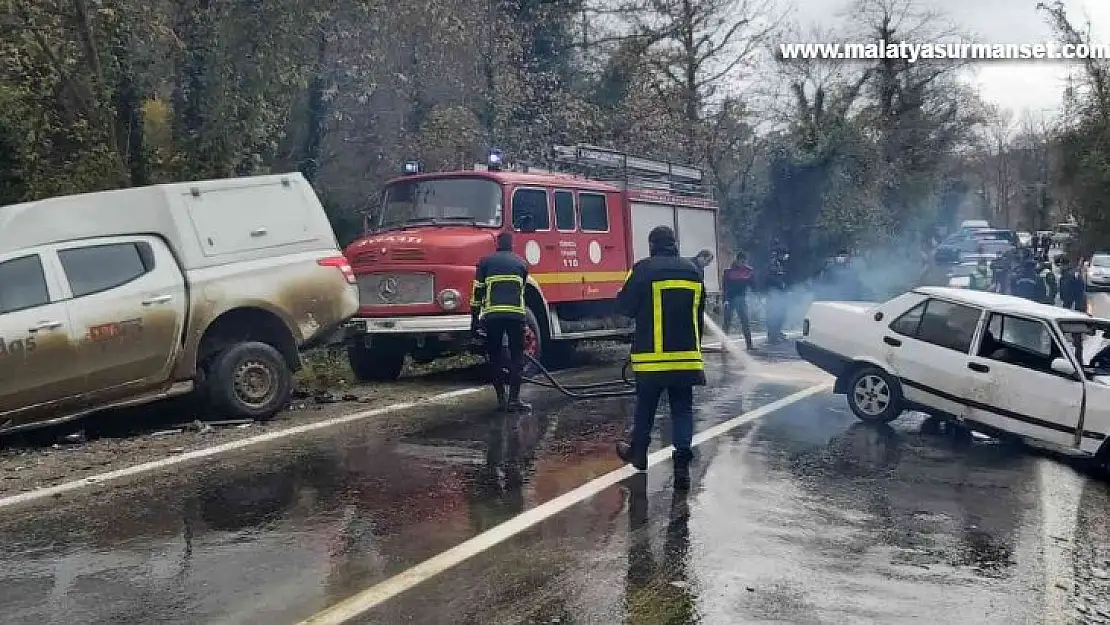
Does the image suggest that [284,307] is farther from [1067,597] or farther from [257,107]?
[1067,597]

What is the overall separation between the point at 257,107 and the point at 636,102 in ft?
43.3

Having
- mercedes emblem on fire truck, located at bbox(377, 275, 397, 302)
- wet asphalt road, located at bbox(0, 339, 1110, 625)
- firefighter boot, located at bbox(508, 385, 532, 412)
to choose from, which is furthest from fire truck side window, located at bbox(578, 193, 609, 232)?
wet asphalt road, located at bbox(0, 339, 1110, 625)

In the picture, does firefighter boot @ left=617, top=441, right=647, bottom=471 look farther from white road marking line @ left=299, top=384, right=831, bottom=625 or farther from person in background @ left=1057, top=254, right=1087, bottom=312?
person in background @ left=1057, top=254, right=1087, bottom=312

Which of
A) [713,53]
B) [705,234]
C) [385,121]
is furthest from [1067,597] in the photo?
[713,53]

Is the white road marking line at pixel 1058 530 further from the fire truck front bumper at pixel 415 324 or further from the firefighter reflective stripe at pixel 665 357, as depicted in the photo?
the fire truck front bumper at pixel 415 324

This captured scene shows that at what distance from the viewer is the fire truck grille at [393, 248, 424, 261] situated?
11273 mm

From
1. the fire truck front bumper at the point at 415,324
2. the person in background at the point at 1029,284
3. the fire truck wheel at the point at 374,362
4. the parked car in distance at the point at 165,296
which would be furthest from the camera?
the person in background at the point at 1029,284

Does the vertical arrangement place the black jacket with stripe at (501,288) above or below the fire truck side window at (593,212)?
below

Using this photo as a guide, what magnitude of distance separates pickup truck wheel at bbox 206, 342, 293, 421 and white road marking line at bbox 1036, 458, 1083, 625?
6.29 metres

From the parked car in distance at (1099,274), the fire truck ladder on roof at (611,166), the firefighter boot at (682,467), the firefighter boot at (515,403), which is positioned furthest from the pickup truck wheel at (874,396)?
the parked car in distance at (1099,274)

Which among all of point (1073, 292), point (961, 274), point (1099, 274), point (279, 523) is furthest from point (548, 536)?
point (1099, 274)

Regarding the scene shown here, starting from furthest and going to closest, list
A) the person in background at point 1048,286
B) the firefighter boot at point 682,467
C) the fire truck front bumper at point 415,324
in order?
the person in background at point 1048,286 → the fire truck front bumper at point 415,324 → the firefighter boot at point 682,467

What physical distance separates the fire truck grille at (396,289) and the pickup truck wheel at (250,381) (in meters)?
2.07

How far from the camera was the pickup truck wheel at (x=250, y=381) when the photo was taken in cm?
892
